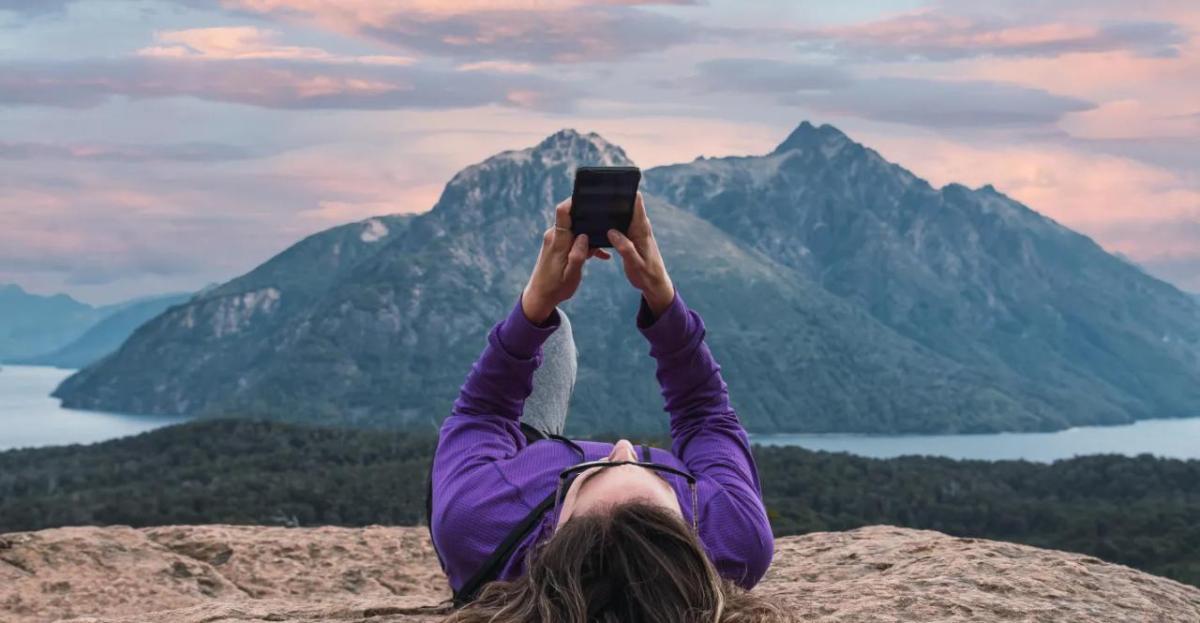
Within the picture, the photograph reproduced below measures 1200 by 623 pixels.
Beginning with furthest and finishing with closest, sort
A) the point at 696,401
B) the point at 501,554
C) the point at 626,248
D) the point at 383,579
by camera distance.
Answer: the point at 383,579 < the point at 696,401 < the point at 626,248 < the point at 501,554

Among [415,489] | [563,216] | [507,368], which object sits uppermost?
[563,216]

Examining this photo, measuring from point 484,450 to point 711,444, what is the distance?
0.83m

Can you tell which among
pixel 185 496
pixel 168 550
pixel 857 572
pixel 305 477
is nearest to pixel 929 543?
pixel 857 572

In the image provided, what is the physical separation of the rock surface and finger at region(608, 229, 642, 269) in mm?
1506

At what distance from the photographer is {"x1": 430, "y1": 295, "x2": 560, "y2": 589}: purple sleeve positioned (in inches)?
148

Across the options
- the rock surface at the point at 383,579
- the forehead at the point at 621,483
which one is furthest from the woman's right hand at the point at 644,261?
the rock surface at the point at 383,579

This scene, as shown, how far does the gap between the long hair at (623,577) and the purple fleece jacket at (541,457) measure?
0.62 m

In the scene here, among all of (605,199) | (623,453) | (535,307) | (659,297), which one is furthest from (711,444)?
(605,199)

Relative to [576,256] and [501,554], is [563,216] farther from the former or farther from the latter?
[501,554]

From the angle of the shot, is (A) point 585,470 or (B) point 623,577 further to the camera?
(A) point 585,470

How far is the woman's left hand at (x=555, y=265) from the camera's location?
12.8ft

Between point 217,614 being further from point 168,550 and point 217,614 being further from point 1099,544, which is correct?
point 1099,544

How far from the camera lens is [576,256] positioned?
3883mm

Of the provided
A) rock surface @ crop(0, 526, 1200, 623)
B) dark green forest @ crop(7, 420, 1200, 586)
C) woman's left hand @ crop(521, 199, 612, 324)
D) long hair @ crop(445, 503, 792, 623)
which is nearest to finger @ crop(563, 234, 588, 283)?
woman's left hand @ crop(521, 199, 612, 324)
